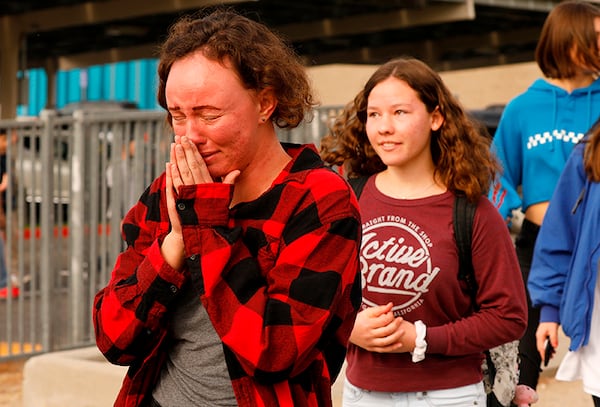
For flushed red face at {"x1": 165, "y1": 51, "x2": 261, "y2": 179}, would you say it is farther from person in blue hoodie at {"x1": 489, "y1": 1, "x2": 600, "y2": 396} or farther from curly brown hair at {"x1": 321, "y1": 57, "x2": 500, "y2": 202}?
person in blue hoodie at {"x1": 489, "y1": 1, "x2": 600, "y2": 396}

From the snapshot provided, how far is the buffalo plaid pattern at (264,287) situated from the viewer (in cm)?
256

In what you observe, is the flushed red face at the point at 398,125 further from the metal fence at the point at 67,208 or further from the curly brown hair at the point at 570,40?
the metal fence at the point at 67,208

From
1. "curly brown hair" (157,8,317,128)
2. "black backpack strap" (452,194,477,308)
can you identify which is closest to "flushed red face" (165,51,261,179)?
"curly brown hair" (157,8,317,128)

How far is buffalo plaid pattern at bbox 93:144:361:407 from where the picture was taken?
2557mm

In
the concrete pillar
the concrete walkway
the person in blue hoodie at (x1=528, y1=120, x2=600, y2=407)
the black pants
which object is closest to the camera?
the person in blue hoodie at (x1=528, y1=120, x2=600, y2=407)

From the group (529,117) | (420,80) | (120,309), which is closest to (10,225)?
(529,117)

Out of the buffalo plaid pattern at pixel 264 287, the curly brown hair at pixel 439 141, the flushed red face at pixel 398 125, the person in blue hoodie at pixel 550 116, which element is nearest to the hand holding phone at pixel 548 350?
the person in blue hoodie at pixel 550 116

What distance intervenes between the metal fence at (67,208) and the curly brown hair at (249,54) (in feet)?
19.6

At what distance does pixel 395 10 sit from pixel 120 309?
28.3 meters

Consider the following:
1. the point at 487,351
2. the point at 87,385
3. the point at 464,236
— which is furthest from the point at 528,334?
the point at 87,385

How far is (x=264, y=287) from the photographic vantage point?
2607mm

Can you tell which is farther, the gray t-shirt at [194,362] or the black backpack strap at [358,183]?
the black backpack strap at [358,183]

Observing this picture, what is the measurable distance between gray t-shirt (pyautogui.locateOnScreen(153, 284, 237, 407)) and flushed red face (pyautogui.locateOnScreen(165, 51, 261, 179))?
299 millimetres

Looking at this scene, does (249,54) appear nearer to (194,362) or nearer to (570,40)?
(194,362)
